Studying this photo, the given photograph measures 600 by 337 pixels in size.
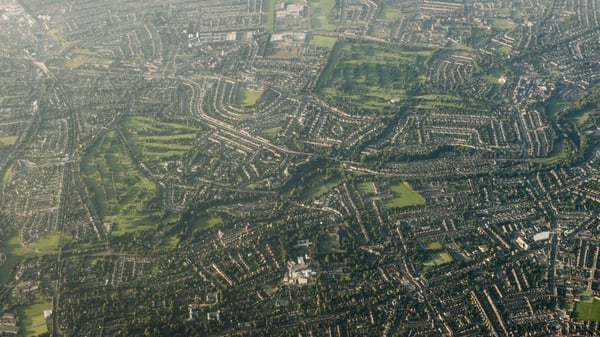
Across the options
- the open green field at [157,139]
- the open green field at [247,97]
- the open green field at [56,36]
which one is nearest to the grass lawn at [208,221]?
the open green field at [157,139]

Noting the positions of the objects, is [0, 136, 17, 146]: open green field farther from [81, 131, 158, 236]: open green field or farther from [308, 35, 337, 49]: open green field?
[308, 35, 337, 49]: open green field

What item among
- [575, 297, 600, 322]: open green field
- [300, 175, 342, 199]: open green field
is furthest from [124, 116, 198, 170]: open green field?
[575, 297, 600, 322]: open green field

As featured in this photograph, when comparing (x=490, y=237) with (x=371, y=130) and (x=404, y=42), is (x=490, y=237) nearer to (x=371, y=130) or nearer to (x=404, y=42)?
(x=371, y=130)

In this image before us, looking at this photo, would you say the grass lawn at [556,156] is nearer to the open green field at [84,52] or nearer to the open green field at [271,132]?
the open green field at [271,132]

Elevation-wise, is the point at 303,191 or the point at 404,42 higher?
the point at 404,42

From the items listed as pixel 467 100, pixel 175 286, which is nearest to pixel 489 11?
pixel 467 100
